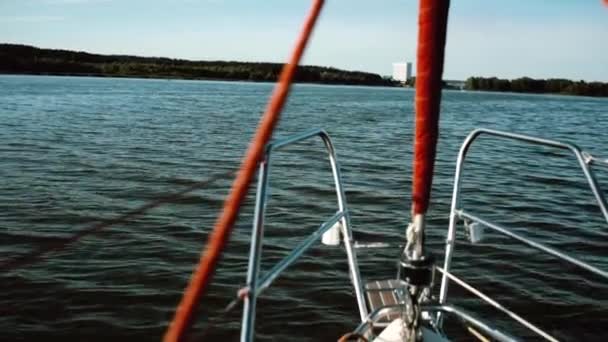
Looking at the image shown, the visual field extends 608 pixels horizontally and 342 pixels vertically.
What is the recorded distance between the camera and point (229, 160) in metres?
20.0

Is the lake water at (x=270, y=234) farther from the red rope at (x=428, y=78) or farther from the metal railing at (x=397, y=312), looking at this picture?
the red rope at (x=428, y=78)

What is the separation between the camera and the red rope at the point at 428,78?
2270 mm

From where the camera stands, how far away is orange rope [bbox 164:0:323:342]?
144cm

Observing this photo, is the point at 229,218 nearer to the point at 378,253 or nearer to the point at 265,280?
the point at 265,280

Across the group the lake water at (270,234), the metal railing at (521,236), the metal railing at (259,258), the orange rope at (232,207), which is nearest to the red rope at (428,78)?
the metal railing at (259,258)

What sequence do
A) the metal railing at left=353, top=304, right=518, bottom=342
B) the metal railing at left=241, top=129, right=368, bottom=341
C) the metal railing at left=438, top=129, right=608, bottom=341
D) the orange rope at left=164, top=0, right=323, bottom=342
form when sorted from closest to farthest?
the orange rope at left=164, top=0, right=323, bottom=342
the metal railing at left=241, top=129, right=368, bottom=341
the metal railing at left=353, top=304, right=518, bottom=342
the metal railing at left=438, top=129, right=608, bottom=341

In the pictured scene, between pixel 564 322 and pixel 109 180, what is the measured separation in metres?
12.2

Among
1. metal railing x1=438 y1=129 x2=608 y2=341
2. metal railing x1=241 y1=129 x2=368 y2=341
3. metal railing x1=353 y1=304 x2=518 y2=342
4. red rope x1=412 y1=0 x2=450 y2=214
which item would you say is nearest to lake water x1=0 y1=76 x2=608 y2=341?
metal railing x1=241 y1=129 x2=368 y2=341

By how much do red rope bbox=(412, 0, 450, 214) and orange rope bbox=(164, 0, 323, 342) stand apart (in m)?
0.87

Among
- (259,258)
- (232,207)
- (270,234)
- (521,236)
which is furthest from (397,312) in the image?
(270,234)

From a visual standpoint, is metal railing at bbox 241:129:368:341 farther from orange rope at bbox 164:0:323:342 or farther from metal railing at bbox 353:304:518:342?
orange rope at bbox 164:0:323:342

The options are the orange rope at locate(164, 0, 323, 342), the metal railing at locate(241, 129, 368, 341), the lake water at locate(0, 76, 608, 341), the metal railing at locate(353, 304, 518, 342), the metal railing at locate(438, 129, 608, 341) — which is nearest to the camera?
the orange rope at locate(164, 0, 323, 342)

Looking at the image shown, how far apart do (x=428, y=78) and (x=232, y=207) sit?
1234 mm

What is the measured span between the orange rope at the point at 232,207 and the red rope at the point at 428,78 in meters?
0.87
